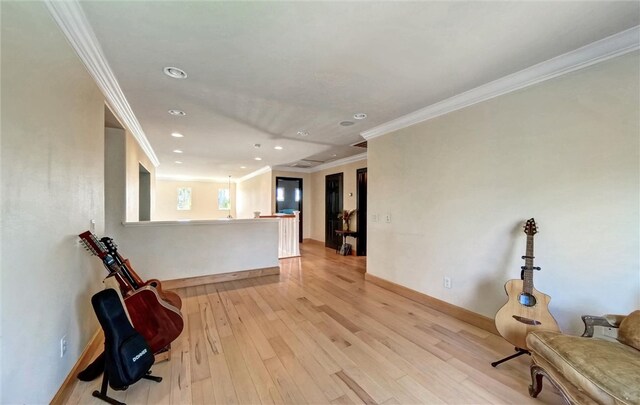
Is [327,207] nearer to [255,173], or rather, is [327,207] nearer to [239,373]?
[255,173]

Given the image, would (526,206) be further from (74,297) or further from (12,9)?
(74,297)

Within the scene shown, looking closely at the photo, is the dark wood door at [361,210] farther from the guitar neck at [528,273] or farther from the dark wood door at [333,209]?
the guitar neck at [528,273]

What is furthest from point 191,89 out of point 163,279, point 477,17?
point 163,279

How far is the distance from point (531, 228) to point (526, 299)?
581 millimetres

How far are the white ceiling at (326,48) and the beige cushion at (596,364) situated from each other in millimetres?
1964

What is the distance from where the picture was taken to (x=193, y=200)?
1078cm

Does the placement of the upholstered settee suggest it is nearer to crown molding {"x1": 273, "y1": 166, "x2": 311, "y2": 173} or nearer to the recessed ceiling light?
the recessed ceiling light

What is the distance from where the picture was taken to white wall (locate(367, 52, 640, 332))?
174 cm

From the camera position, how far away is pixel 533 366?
159 cm

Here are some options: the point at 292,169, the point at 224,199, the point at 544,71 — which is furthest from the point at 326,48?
the point at 224,199

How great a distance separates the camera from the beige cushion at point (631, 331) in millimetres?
1389

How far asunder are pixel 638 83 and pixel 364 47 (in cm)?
190

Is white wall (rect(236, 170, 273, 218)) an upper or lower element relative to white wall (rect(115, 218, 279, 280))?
upper

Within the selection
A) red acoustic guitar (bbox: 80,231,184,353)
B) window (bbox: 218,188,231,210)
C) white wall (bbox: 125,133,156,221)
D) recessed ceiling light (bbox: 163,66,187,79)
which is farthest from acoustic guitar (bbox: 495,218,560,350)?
window (bbox: 218,188,231,210)
